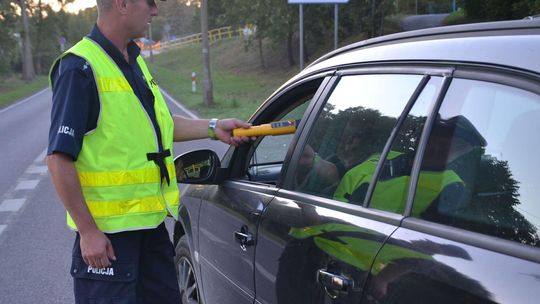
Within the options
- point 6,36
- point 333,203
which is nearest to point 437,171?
point 333,203

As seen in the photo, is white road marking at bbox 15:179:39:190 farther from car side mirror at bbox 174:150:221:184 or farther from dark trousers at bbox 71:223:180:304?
dark trousers at bbox 71:223:180:304

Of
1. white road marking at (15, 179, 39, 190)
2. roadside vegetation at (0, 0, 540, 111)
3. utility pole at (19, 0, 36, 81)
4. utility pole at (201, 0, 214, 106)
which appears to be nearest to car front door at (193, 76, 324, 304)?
white road marking at (15, 179, 39, 190)

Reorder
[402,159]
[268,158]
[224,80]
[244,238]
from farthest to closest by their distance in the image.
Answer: [224,80]
[268,158]
[244,238]
[402,159]

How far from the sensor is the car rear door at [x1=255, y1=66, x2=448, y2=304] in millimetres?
1885

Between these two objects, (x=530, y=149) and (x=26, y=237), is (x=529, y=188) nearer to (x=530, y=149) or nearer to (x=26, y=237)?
(x=530, y=149)

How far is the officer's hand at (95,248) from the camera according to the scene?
2.35m


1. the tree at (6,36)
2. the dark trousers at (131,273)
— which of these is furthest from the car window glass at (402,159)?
the tree at (6,36)

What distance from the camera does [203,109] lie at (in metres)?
19.8

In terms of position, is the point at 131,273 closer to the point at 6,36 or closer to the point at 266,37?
the point at 266,37

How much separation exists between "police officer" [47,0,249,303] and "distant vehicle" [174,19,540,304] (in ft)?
1.67

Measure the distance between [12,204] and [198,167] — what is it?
547 cm

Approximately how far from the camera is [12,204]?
25.3ft

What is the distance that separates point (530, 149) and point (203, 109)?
18581mm

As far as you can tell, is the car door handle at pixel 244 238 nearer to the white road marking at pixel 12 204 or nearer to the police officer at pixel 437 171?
the police officer at pixel 437 171
